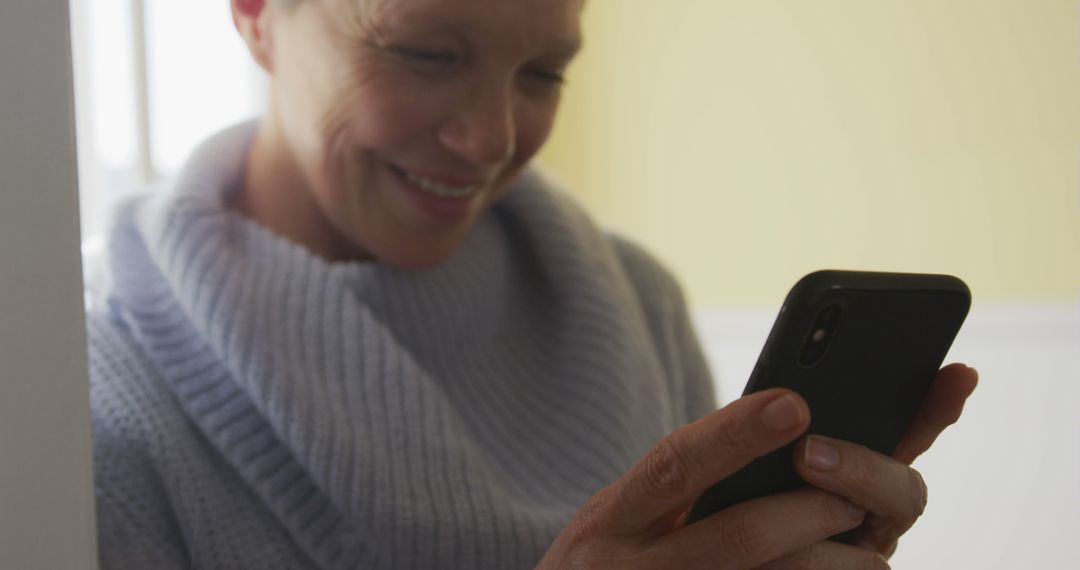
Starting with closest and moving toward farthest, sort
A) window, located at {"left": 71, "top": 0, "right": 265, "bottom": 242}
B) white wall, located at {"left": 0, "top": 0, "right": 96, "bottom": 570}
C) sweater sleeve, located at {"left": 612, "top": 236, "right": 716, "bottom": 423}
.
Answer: white wall, located at {"left": 0, "top": 0, "right": 96, "bottom": 570}
window, located at {"left": 71, "top": 0, "right": 265, "bottom": 242}
sweater sleeve, located at {"left": 612, "top": 236, "right": 716, "bottom": 423}

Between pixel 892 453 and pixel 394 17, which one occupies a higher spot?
pixel 394 17

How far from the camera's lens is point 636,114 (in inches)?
22.9

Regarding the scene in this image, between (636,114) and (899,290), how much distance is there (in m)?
0.30

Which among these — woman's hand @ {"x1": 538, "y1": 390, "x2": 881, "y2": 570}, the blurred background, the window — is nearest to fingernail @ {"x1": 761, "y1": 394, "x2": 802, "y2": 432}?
woman's hand @ {"x1": 538, "y1": 390, "x2": 881, "y2": 570}

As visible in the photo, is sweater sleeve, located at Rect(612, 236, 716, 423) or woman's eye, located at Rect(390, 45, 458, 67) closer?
woman's eye, located at Rect(390, 45, 458, 67)

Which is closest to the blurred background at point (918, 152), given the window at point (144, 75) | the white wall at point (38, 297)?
the window at point (144, 75)

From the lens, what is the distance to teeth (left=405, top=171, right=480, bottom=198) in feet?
1.61

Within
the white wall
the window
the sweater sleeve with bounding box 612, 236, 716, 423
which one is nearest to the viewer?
the white wall

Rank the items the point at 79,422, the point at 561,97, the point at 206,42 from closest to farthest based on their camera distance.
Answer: the point at 79,422
the point at 206,42
the point at 561,97

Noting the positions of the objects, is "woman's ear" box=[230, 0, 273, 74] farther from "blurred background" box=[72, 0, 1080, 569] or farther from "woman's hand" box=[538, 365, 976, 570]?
"woman's hand" box=[538, 365, 976, 570]

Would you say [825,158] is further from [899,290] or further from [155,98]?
[155,98]

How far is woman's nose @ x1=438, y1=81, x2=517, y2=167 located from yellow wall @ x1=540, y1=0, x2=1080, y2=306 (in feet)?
0.26

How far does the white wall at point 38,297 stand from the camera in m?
0.26

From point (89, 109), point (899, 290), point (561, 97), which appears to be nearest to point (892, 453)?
point (899, 290)
